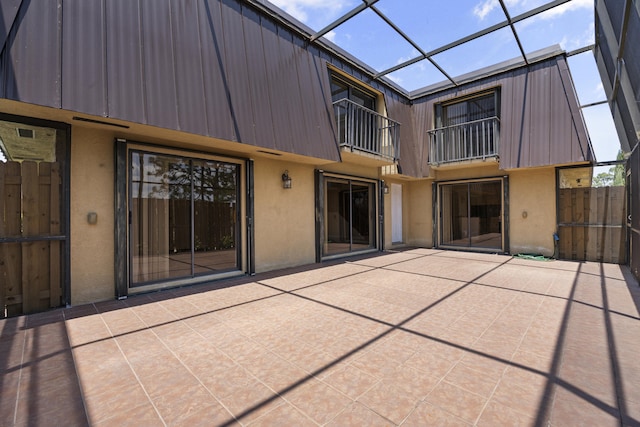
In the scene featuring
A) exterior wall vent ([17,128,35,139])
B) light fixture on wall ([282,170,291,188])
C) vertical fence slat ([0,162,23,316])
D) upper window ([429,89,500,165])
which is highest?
upper window ([429,89,500,165])

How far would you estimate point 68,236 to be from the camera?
3.75 m

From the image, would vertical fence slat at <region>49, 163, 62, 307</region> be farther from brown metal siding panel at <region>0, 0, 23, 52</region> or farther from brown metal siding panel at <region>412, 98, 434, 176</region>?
brown metal siding panel at <region>412, 98, 434, 176</region>

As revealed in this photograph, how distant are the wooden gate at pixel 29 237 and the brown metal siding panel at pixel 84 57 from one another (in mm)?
1095

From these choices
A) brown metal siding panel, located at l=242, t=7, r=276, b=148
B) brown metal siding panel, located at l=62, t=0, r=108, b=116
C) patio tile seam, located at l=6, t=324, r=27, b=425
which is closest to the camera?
patio tile seam, located at l=6, t=324, r=27, b=425

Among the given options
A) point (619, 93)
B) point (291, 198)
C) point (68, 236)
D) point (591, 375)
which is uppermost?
point (619, 93)

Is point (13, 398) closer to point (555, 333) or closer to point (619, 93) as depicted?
point (555, 333)

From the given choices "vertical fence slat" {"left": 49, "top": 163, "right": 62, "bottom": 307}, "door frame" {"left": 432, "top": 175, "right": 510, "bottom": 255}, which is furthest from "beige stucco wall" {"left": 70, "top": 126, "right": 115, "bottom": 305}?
"door frame" {"left": 432, "top": 175, "right": 510, "bottom": 255}

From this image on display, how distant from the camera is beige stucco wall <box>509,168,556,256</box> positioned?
760 centimetres

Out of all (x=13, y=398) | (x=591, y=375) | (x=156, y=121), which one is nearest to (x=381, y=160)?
(x=156, y=121)

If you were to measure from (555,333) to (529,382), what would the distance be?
120 cm

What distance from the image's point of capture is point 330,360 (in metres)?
2.40

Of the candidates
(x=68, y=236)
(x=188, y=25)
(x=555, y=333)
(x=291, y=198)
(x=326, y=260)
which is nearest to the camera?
(x=555, y=333)

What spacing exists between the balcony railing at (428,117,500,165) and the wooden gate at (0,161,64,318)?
29.8 feet

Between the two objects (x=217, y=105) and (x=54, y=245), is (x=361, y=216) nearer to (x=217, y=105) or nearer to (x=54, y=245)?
(x=217, y=105)
